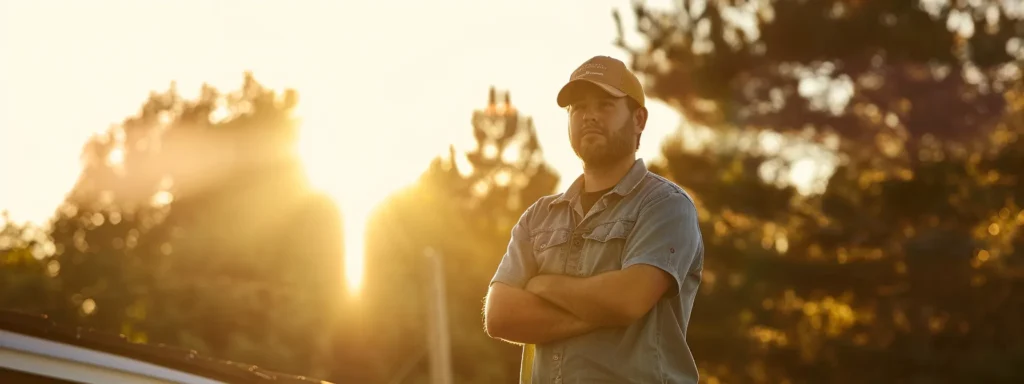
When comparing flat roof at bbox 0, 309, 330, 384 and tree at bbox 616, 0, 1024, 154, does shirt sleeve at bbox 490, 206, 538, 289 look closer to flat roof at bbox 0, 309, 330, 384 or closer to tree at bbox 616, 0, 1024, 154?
flat roof at bbox 0, 309, 330, 384

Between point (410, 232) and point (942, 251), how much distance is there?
2184 cm

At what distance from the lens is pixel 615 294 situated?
333 cm

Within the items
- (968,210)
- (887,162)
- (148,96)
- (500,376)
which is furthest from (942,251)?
(148,96)

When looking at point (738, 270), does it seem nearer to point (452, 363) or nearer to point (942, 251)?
point (942, 251)

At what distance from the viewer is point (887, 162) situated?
80.0 ft

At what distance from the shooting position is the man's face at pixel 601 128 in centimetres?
365

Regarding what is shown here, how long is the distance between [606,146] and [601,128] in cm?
6

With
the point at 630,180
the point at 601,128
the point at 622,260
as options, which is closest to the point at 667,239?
the point at 622,260

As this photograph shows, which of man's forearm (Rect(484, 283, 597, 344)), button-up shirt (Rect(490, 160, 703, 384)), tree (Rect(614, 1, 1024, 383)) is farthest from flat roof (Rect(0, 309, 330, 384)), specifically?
tree (Rect(614, 1, 1024, 383))

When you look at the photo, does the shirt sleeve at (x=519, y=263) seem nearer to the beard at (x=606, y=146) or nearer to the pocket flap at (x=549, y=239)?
the pocket flap at (x=549, y=239)

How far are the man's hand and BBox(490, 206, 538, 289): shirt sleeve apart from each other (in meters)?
0.25

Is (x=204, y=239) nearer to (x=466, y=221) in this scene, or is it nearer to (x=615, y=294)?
(x=466, y=221)

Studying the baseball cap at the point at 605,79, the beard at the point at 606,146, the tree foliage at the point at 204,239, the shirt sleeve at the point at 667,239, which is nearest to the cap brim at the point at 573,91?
the baseball cap at the point at 605,79

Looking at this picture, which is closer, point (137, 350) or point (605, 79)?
point (605, 79)
